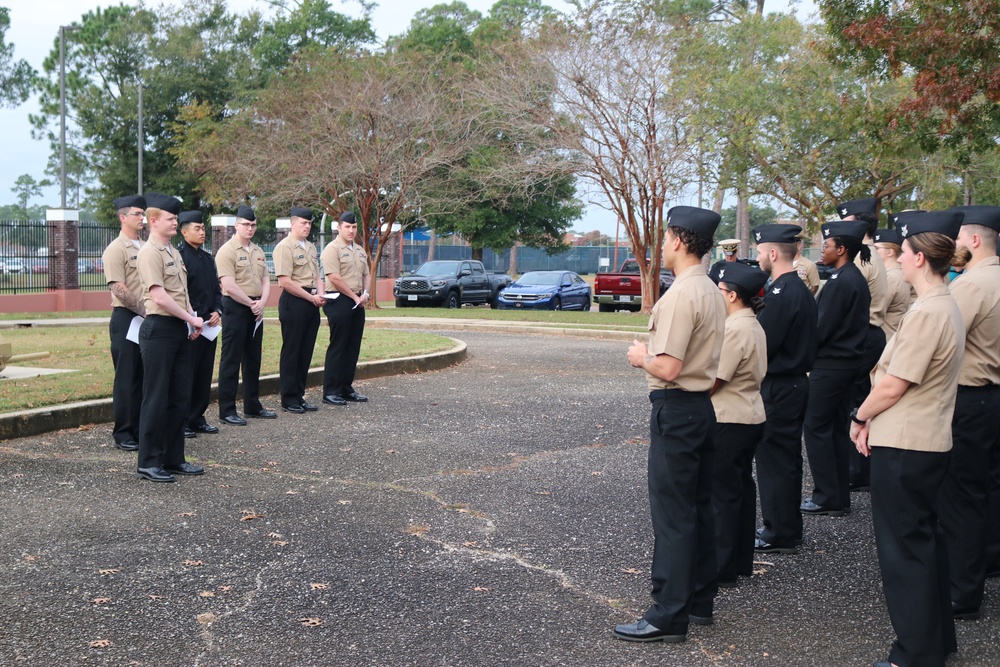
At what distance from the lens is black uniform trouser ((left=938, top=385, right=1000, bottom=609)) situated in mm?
5469

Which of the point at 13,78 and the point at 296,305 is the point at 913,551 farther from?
the point at 13,78

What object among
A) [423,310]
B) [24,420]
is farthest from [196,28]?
[24,420]

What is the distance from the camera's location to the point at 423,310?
31.9 metres

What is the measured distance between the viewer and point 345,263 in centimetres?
1188

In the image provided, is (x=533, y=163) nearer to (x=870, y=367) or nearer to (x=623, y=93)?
(x=623, y=93)

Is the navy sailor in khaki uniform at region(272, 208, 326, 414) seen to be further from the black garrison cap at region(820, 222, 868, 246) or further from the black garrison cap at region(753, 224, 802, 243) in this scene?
the black garrison cap at region(820, 222, 868, 246)

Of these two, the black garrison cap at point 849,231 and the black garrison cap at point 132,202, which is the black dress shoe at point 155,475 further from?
the black garrison cap at point 849,231

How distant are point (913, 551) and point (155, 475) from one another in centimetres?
545

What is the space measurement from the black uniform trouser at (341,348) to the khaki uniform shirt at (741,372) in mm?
6827

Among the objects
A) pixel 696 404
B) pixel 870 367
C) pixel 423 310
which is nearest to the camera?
pixel 696 404

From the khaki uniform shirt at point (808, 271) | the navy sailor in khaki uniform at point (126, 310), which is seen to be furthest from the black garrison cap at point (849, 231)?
the navy sailor in khaki uniform at point (126, 310)

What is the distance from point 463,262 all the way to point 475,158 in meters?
3.89

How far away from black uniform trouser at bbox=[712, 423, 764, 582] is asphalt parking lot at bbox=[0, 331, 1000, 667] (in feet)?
0.73

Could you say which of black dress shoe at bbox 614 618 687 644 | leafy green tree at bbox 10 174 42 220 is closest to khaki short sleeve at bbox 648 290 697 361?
black dress shoe at bbox 614 618 687 644
